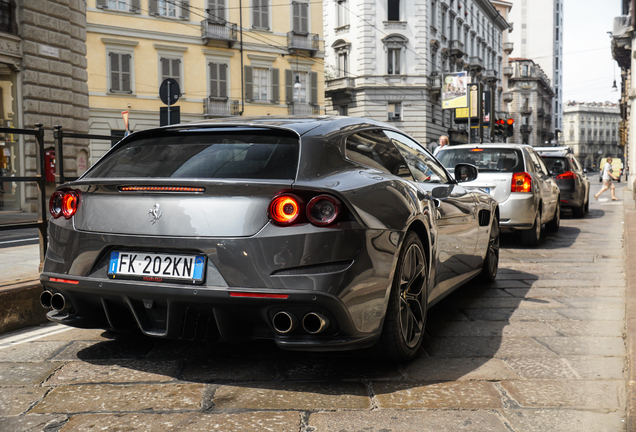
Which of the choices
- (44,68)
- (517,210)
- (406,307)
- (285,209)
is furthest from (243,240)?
(44,68)

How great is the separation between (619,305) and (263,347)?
117 inches

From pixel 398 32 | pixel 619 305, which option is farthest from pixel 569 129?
pixel 619 305

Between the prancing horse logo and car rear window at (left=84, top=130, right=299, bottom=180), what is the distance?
0.64 feet

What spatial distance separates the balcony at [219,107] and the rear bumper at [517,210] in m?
22.5

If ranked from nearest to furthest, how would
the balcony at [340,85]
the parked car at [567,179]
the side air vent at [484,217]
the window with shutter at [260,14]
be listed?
1. the side air vent at [484,217]
2. the parked car at [567,179]
3. the window with shutter at [260,14]
4. the balcony at [340,85]

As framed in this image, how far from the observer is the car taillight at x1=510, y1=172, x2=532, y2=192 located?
8617 millimetres

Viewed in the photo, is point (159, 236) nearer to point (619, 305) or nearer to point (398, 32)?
point (619, 305)

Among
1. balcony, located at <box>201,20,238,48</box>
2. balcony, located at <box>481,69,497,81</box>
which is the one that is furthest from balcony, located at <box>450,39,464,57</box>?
balcony, located at <box>201,20,238,48</box>

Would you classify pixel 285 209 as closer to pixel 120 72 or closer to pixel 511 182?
pixel 511 182

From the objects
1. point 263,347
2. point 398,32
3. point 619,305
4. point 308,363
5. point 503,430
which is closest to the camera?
point 503,430

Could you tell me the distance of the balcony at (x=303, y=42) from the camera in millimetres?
33312

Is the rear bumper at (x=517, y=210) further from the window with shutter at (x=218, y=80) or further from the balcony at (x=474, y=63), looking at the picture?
the balcony at (x=474, y=63)

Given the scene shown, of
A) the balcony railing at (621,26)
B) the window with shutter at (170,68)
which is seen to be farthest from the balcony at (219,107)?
the balcony railing at (621,26)

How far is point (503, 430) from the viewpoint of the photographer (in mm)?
2621
